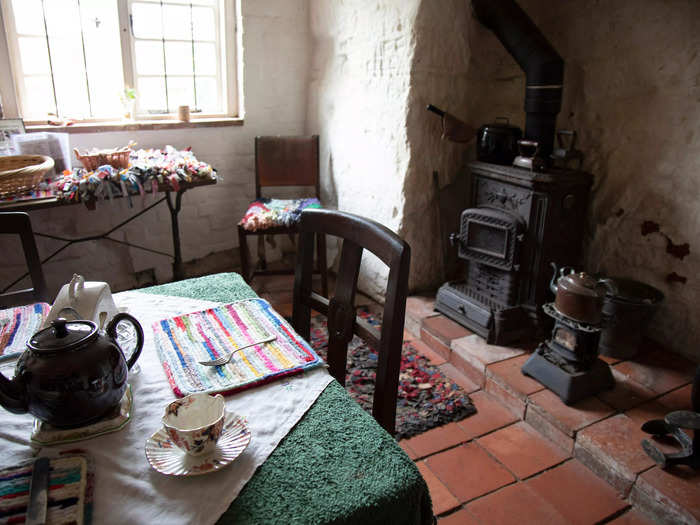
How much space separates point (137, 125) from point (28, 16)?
0.76m

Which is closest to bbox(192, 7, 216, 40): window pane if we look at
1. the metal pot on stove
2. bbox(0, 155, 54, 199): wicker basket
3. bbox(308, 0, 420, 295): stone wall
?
bbox(308, 0, 420, 295): stone wall

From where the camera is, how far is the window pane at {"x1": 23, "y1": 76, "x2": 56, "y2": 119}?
2.91 metres

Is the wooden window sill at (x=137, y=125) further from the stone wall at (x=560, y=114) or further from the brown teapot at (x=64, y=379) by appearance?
the brown teapot at (x=64, y=379)

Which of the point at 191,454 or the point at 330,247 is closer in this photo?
the point at 191,454

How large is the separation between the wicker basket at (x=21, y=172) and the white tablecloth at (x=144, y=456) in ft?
5.52

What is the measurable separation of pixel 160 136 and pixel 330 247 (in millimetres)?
1288

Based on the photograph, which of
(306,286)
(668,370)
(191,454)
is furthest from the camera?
(668,370)

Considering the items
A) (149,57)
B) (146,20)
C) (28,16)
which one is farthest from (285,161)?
(28,16)

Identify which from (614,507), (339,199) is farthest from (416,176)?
(614,507)

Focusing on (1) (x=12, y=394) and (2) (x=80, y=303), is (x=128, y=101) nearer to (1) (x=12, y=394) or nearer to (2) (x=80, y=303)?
(2) (x=80, y=303)

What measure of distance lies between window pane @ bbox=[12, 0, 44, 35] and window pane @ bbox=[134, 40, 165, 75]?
0.49m

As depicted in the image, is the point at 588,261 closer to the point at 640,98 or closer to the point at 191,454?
the point at 640,98

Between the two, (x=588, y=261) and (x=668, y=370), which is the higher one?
(x=588, y=261)

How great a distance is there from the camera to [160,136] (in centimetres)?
318
